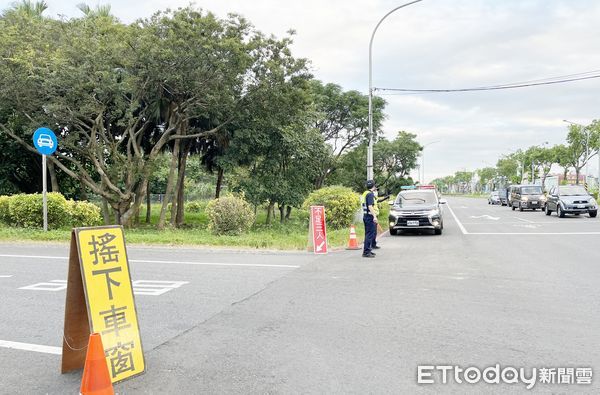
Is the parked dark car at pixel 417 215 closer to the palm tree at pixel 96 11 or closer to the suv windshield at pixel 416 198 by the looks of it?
the suv windshield at pixel 416 198

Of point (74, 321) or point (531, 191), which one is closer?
→ point (74, 321)

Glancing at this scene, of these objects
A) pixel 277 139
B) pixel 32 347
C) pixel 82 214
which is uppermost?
pixel 277 139

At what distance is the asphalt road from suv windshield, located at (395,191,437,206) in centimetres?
702

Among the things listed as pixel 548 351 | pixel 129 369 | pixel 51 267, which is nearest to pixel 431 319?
pixel 548 351

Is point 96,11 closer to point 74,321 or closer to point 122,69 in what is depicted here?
point 122,69

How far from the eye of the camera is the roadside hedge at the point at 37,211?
659 inches

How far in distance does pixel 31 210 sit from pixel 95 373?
1579cm

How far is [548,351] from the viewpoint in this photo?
4.40m

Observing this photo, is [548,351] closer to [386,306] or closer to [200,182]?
[386,306]

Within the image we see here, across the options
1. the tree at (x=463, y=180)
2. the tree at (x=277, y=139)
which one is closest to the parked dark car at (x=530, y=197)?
the tree at (x=277, y=139)

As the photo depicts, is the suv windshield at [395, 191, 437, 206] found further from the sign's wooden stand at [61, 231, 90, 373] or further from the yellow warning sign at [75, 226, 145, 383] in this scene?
the sign's wooden stand at [61, 231, 90, 373]

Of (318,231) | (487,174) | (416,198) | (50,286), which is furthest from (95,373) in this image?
(487,174)

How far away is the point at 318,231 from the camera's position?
38.8 ft

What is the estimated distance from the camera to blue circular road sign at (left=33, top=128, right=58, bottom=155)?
13844mm
